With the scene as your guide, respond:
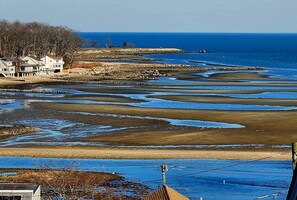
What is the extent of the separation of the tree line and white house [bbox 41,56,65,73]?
735 cm

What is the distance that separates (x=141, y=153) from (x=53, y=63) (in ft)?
254

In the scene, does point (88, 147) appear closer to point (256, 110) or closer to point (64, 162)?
point (64, 162)

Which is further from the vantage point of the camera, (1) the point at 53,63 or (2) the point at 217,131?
(1) the point at 53,63

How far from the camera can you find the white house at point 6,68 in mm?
106000

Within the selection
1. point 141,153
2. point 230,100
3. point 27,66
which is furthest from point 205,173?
point 27,66

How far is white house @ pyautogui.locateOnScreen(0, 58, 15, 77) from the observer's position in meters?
106

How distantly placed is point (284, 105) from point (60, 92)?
3144 centimetres

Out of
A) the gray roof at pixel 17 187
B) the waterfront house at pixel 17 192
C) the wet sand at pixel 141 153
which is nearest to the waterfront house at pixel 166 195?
the waterfront house at pixel 17 192

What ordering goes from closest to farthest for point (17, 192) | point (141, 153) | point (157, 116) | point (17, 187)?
point (17, 192) < point (17, 187) < point (141, 153) < point (157, 116)

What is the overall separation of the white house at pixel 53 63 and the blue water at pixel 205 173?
7634 centimetres

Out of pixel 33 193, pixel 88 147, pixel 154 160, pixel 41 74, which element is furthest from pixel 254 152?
pixel 41 74

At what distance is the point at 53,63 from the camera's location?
388 feet

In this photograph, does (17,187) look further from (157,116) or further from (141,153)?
(157,116)

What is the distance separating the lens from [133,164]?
40.6m
